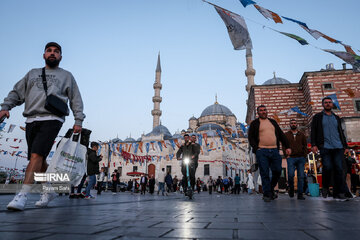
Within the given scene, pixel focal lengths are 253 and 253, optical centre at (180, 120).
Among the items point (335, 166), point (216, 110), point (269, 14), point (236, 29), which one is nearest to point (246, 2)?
point (269, 14)

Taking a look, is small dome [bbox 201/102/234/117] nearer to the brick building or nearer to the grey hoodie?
the brick building

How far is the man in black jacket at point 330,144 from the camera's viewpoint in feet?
13.0

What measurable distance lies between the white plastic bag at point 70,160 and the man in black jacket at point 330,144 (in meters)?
3.53

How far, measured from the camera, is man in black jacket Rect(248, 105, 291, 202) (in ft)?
12.9

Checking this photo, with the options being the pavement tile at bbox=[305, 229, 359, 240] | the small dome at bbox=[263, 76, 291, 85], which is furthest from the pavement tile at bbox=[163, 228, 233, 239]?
the small dome at bbox=[263, 76, 291, 85]

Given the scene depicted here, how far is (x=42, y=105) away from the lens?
2623mm

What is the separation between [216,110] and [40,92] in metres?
46.8

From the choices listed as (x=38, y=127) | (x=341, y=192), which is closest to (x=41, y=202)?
(x=38, y=127)

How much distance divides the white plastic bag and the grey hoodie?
254 mm

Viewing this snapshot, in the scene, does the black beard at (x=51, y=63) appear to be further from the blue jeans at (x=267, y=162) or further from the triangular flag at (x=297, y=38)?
the triangular flag at (x=297, y=38)

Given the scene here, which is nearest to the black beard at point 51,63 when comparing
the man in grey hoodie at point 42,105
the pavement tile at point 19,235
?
the man in grey hoodie at point 42,105

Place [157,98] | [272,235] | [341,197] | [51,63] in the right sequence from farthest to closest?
1. [157,98]
2. [341,197]
3. [51,63]
4. [272,235]

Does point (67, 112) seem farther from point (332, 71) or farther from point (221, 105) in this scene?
point (221, 105)

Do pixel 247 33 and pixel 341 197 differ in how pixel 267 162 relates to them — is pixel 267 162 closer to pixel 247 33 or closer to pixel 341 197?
pixel 341 197
